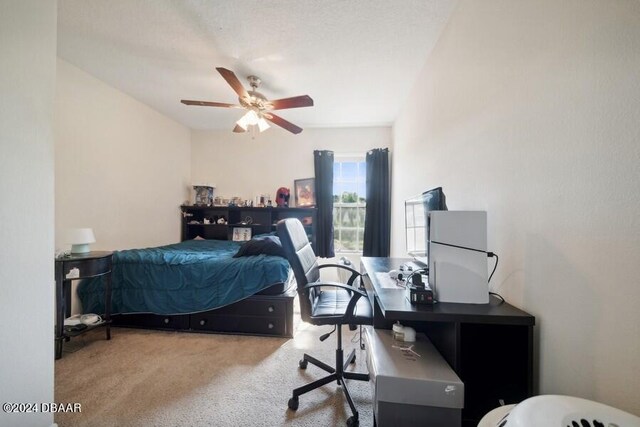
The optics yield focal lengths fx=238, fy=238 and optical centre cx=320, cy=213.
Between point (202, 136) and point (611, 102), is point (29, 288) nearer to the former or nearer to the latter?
point (611, 102)

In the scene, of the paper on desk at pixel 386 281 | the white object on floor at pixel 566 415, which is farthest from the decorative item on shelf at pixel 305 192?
the white object on floor at pixel 566 415

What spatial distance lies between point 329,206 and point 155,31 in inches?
106

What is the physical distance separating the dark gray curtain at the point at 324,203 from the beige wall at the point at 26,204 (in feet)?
9.40

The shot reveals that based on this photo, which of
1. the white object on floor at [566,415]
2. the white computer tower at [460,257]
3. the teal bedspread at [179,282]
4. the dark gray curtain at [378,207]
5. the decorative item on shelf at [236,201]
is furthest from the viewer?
the decorative item on shelf at [236,201]

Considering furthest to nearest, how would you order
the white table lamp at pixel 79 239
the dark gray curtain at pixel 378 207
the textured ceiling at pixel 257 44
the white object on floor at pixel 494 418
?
the dark gray curtain at pixel 378 207, the white table lamp at pixel 79 239, the textured ceiling at pixel 257 44, the white object on floor at pixel 494 418

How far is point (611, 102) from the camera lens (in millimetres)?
684

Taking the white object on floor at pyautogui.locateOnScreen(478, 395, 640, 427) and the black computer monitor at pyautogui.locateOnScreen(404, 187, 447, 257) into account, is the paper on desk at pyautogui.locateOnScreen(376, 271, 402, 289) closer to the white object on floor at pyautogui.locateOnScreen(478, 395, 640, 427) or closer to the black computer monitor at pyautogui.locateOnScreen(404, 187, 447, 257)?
the black computer monitor at pyautogui.locateOnScreen(404, 187, 447, 257)

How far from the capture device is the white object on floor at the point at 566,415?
502 mm

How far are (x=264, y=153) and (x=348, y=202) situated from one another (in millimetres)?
1617

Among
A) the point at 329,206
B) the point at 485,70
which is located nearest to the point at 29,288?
the point at 485,70

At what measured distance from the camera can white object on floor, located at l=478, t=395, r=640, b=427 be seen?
0.50 m

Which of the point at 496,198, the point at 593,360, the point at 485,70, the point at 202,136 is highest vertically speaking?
the point at 202,136

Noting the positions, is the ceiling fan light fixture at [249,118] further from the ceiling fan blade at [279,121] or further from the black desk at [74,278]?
the black desk at [74,278]

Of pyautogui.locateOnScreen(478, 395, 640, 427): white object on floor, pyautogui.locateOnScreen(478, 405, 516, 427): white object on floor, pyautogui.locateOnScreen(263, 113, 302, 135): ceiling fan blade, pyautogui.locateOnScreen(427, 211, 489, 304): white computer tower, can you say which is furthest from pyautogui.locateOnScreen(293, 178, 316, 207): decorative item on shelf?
pyautogui.locateOnScreen(478, 395, 640, 427): white object on floor
